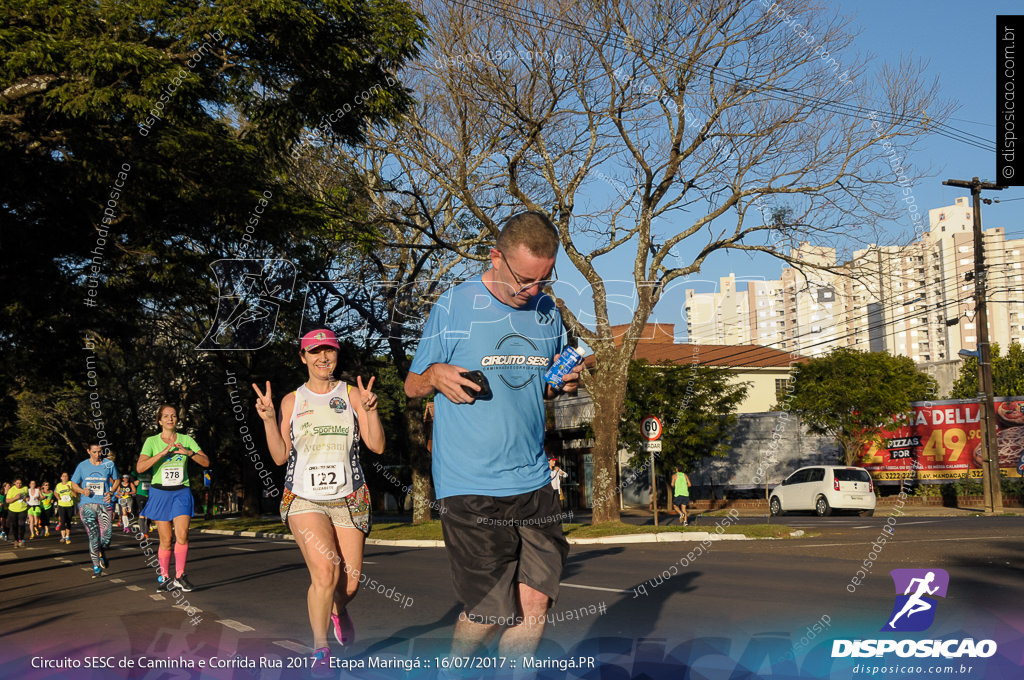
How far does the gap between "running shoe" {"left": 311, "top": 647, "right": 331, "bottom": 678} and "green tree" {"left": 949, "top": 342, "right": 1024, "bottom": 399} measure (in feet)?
188

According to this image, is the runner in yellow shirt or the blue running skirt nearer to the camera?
the blue running skirt

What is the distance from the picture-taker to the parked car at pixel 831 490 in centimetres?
3019

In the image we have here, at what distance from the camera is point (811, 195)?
21.5 m

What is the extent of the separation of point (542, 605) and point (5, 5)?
13202 millimetres

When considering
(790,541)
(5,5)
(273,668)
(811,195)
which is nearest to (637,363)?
(811,195)

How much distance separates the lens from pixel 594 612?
27.5ft

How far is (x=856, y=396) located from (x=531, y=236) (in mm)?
36645

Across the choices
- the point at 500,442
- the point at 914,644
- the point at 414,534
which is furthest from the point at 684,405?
the point at 500,442

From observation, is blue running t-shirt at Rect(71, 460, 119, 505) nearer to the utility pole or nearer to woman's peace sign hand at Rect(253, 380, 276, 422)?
woman's peace sign hand at Rect(253, 380, 276, 422)

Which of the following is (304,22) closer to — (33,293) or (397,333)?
(33,293)

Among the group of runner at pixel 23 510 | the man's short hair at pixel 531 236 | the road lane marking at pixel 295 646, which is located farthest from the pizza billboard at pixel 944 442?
the man's short hair at pixel 531 236

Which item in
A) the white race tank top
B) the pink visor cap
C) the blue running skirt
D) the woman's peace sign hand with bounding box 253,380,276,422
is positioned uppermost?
the pink visor cap

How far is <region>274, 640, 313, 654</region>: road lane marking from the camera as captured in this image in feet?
21.5

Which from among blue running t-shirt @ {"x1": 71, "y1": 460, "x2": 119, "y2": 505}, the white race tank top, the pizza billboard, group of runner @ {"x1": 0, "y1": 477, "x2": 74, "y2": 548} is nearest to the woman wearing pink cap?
the white race tank top
